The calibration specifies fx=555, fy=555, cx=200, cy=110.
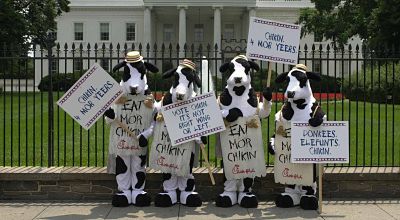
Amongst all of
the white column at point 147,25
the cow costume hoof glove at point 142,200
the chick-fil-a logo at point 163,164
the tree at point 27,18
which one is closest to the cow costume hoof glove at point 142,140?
the chick-fil-a logo at point 163,164

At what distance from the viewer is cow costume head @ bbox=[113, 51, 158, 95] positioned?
23.4 ft

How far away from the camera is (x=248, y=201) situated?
23.5 feet

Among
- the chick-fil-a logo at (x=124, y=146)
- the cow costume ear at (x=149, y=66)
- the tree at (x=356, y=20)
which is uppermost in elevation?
the tree at (x=356, y=20)

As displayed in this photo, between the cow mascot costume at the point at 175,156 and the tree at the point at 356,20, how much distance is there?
2120 centimetres

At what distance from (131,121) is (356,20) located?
103 feet

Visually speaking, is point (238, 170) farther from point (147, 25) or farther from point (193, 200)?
point (147, 25)

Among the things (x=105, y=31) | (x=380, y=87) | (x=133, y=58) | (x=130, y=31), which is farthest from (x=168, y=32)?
(x=133, y=58)

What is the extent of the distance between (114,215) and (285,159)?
2.28 metres

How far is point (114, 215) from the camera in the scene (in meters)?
6.86

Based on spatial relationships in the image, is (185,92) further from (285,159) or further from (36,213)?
(36,213)

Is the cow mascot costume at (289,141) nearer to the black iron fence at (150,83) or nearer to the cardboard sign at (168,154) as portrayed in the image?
the black iron fence at (150,83)

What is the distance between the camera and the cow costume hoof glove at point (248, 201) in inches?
282

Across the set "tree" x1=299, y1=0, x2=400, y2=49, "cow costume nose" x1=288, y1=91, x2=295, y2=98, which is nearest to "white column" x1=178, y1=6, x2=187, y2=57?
"tree" x1=299, y1=0, x2=400, y2=49

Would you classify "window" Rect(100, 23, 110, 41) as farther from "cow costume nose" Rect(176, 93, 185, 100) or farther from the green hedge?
"cow costume nose" Rect(176, 93, 185, 100)
